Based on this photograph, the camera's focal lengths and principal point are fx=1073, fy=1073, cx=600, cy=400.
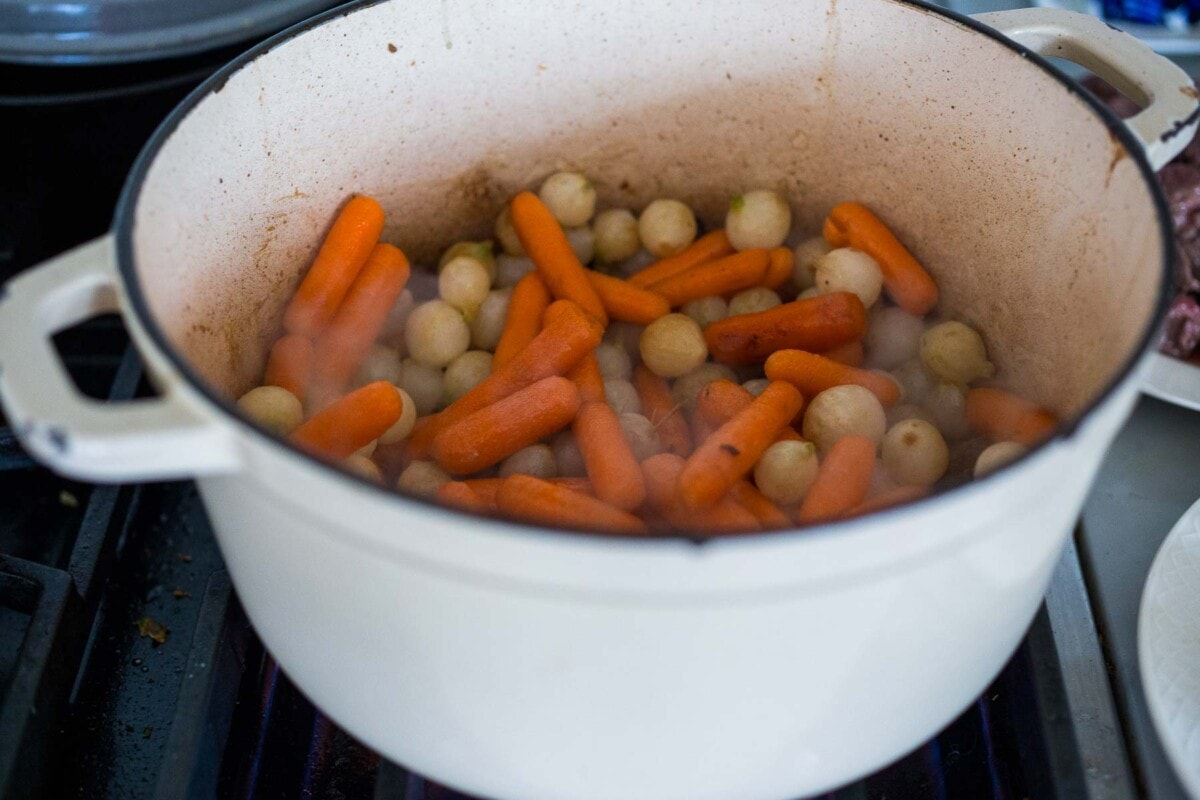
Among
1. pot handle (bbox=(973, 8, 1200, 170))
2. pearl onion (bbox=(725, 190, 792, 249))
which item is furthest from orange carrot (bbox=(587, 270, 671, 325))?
pot handle (bbox=(973, 8, 1200, 170))

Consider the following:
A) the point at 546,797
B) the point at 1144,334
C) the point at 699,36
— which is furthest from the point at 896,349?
the point at 546,797

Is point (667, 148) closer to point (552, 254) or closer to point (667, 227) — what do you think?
point (667, 227)

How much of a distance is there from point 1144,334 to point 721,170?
2.31 feet

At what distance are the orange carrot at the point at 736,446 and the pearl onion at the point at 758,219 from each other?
253mm

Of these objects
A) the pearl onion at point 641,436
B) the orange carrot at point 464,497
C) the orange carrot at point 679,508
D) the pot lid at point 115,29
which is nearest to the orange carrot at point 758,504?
the orange carrot at point 679,508

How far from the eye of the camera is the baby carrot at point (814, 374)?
1.12m

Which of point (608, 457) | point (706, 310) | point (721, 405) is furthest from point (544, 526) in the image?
point (706, 310)

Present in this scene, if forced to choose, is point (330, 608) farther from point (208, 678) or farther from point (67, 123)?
point (67, 123)

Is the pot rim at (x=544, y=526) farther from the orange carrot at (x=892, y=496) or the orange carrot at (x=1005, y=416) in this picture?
the orange carrot at (x=1005, y=416)

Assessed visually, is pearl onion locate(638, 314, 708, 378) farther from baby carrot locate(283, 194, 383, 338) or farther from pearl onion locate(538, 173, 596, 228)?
baby carrot locate(283, 194, 383, 338)

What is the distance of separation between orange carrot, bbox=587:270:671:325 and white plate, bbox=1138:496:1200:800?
59 centimetres

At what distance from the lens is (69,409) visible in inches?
25.2

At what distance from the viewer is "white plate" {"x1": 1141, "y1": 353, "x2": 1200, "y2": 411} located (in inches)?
47.6

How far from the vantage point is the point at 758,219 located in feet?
4.18
